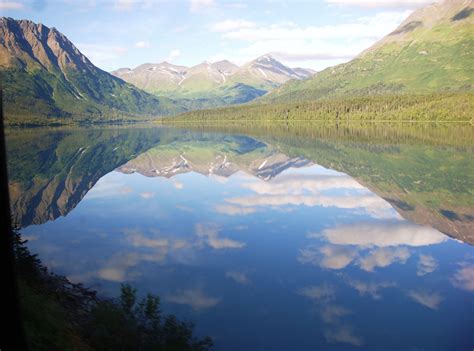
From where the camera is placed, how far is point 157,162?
277 ft

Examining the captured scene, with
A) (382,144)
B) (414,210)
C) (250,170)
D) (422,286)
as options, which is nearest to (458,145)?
(382,144)

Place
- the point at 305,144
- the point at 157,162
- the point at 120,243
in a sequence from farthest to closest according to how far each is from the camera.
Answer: the point at 305,144, the point at 157,162, the point at 120,243

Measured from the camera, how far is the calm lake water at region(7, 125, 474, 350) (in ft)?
59.6

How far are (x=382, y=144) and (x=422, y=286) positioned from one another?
88673 mm

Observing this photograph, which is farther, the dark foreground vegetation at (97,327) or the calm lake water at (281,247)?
the calm lake water at (281,247)

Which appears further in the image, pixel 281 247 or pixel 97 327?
pixel 281 247

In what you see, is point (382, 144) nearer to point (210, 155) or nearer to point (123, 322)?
point (210, 155)

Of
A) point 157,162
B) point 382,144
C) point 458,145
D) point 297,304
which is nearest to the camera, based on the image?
point 297,304

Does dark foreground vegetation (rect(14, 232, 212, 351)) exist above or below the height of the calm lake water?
above

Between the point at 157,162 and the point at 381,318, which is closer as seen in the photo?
the point at 381,318

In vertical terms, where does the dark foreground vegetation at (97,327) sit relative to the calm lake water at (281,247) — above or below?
above

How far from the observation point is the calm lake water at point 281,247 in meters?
18.2

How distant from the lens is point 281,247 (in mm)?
29016

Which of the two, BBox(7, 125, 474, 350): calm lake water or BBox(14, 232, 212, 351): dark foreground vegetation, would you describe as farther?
BBox(7, 125, 474, 350): calm lake water
